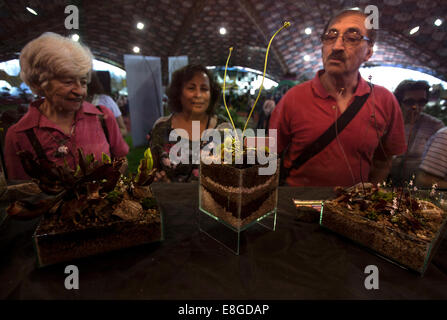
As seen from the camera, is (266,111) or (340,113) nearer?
(340,113)

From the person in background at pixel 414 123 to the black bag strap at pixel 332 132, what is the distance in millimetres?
422

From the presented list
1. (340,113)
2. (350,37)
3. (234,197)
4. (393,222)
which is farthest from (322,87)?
(234,197)

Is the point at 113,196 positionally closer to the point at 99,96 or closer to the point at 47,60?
the point at 47,60

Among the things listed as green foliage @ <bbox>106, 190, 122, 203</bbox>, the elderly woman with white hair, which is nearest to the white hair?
the elderly woman with white hair

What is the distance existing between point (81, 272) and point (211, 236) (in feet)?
1.54

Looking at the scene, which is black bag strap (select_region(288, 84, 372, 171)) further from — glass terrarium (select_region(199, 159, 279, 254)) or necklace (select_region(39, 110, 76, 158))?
necklace (select_region(39, 110, 76, 158))

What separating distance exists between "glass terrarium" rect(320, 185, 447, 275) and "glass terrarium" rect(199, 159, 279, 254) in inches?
11.3

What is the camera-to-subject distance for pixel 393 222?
0.80 m

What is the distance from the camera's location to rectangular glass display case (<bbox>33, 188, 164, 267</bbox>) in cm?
70

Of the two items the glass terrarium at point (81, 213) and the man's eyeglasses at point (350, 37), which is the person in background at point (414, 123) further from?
the glass terrarium at point (81, 213)

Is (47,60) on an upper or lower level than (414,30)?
lower

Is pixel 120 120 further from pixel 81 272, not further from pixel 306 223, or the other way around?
pixel 306 223

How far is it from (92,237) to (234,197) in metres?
0.51
